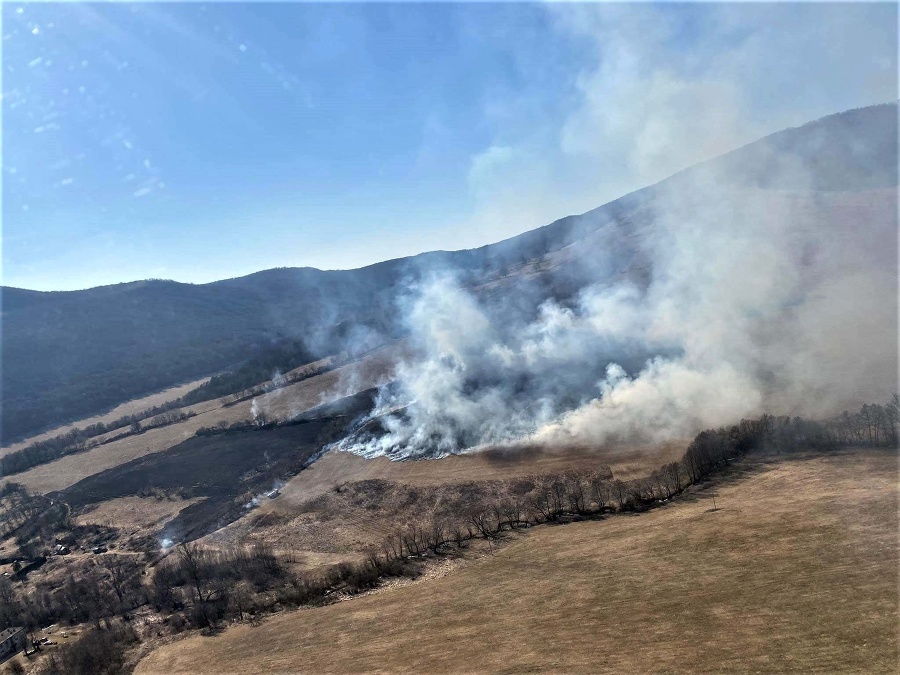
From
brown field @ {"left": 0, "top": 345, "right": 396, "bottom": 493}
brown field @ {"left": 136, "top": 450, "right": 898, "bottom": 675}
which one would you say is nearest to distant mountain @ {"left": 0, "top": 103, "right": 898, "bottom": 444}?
brown field @ {"left": 0, "top": 345, "right": 396, "bottom": 493}

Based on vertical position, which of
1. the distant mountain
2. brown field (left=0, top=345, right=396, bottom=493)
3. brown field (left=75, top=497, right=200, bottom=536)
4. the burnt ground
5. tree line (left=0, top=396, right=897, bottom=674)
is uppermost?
the distant mountain

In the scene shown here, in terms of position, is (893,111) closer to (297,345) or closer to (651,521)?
(651,521)

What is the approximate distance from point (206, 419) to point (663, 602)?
309ft

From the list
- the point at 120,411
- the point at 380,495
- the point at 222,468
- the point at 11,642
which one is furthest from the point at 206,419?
the point at 11,642

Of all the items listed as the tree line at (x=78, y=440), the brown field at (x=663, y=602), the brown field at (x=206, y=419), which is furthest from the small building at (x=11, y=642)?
the tree line at (x=78, y=440)

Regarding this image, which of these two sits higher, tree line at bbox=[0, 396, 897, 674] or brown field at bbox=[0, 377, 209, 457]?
brown field at bbox=[0, 377, 209, 457]

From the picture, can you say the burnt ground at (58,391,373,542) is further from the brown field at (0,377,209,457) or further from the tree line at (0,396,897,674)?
the brown field at (0,377,209,457)

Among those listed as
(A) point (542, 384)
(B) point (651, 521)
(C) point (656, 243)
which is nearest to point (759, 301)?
(A) point (542, 384)

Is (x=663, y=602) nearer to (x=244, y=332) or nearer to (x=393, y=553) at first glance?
(x=393, y=553)

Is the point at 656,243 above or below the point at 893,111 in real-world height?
below

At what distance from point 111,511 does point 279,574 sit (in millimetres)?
39304

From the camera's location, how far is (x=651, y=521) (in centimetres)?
3291

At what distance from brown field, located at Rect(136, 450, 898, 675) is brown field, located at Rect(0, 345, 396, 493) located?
194 ft

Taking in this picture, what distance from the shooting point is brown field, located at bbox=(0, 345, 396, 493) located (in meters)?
83.9
